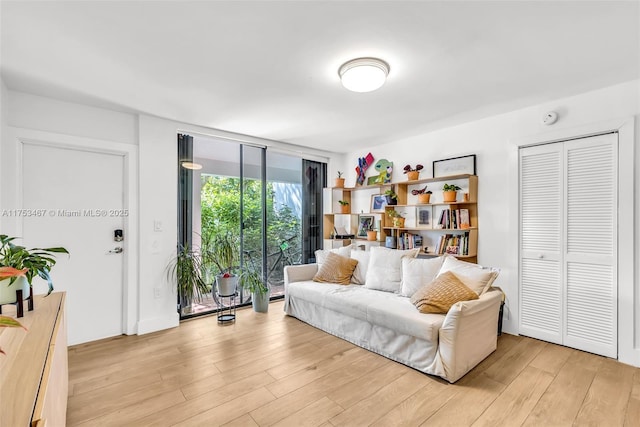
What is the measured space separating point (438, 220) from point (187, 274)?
10.2ft

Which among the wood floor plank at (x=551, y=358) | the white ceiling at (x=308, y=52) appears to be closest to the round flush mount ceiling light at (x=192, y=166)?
the white ceiling at (x=308, y=52)

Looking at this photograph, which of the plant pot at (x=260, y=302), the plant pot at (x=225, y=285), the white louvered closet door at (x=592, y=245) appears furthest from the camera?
the plant pot at (x=260, y=302)

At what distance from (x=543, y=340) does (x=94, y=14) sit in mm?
4407

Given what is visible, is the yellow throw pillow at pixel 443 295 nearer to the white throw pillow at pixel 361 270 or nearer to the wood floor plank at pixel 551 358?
the wood floor plank at pixel 551 358

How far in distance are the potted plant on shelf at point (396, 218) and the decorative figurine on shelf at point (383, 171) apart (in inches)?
18.9

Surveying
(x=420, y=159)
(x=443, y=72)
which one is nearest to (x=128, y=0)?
(x=443, y=72)

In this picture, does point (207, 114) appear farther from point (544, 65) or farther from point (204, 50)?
point (544, 65)

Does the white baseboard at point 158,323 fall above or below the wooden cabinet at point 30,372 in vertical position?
below

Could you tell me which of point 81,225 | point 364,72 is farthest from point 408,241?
point 81,225

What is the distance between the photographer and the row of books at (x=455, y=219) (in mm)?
3510

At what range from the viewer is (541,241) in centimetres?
303

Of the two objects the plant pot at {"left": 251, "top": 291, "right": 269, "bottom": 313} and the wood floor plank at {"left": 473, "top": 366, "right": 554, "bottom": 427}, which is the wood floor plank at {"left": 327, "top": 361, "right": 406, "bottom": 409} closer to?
the wood floor plank at {"left": 473, "top": 366, "right": 554, "bottom": 427}

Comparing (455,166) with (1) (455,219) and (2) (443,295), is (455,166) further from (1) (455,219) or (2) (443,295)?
(2) (443,295)

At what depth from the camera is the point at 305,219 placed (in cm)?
487
